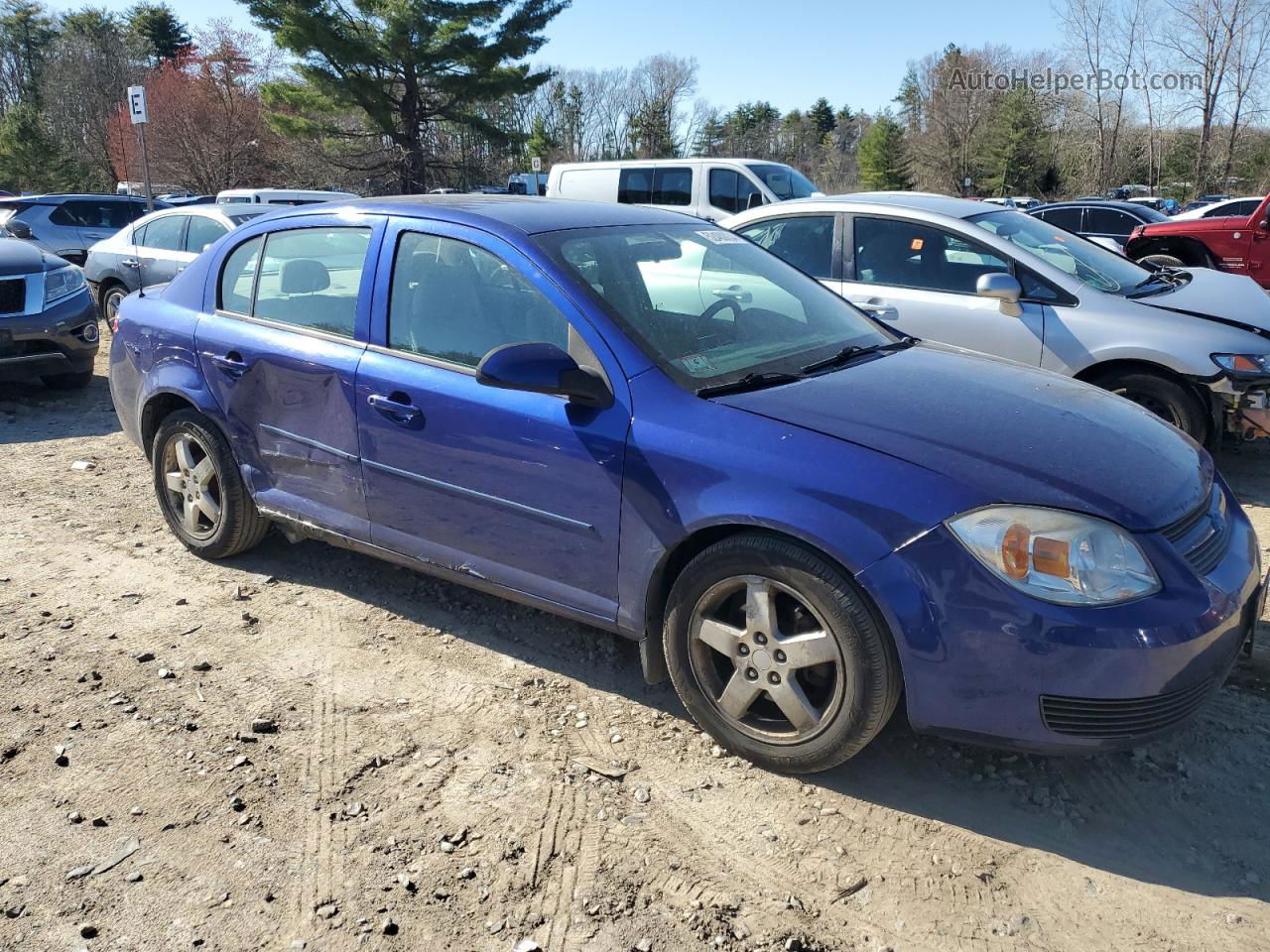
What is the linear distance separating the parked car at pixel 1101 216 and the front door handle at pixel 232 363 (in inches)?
615

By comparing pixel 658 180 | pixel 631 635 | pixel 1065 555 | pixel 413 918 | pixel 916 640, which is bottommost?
pixel 413 918

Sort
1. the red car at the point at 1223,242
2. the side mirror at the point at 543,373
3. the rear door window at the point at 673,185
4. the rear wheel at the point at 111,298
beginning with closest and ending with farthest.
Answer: the side mirror at the point at 543,373
the rear wheel at the point at 111,298
the red car at the point at 1223,242
the rear door window at the point at 673,185

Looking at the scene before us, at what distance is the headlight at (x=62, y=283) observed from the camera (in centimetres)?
790

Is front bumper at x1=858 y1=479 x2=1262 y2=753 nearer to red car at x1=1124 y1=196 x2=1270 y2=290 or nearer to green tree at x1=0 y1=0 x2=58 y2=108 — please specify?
red car at x1=1124 y1=196 x2=1270 y2=290

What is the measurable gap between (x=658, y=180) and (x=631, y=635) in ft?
42.5

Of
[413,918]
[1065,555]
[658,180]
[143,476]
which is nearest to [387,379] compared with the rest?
[413,918]

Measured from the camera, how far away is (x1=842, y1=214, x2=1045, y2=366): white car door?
19.3 feet

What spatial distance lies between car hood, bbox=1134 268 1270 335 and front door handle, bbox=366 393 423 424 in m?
4.43

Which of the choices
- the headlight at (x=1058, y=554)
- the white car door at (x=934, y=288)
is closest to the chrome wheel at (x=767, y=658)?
the headlight at (x=1058, y=554)

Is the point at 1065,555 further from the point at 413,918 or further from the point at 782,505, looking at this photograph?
the point at 413,918

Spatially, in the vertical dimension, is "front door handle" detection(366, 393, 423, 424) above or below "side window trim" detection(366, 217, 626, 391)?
below

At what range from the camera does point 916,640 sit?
2.55 m

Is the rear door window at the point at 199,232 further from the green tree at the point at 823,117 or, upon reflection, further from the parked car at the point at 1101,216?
the green tree at the point at 823,117

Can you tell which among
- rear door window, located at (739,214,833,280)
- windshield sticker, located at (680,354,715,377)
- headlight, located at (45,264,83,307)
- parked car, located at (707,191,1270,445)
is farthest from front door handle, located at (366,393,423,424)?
headlight, located at (45,264,83,307)
